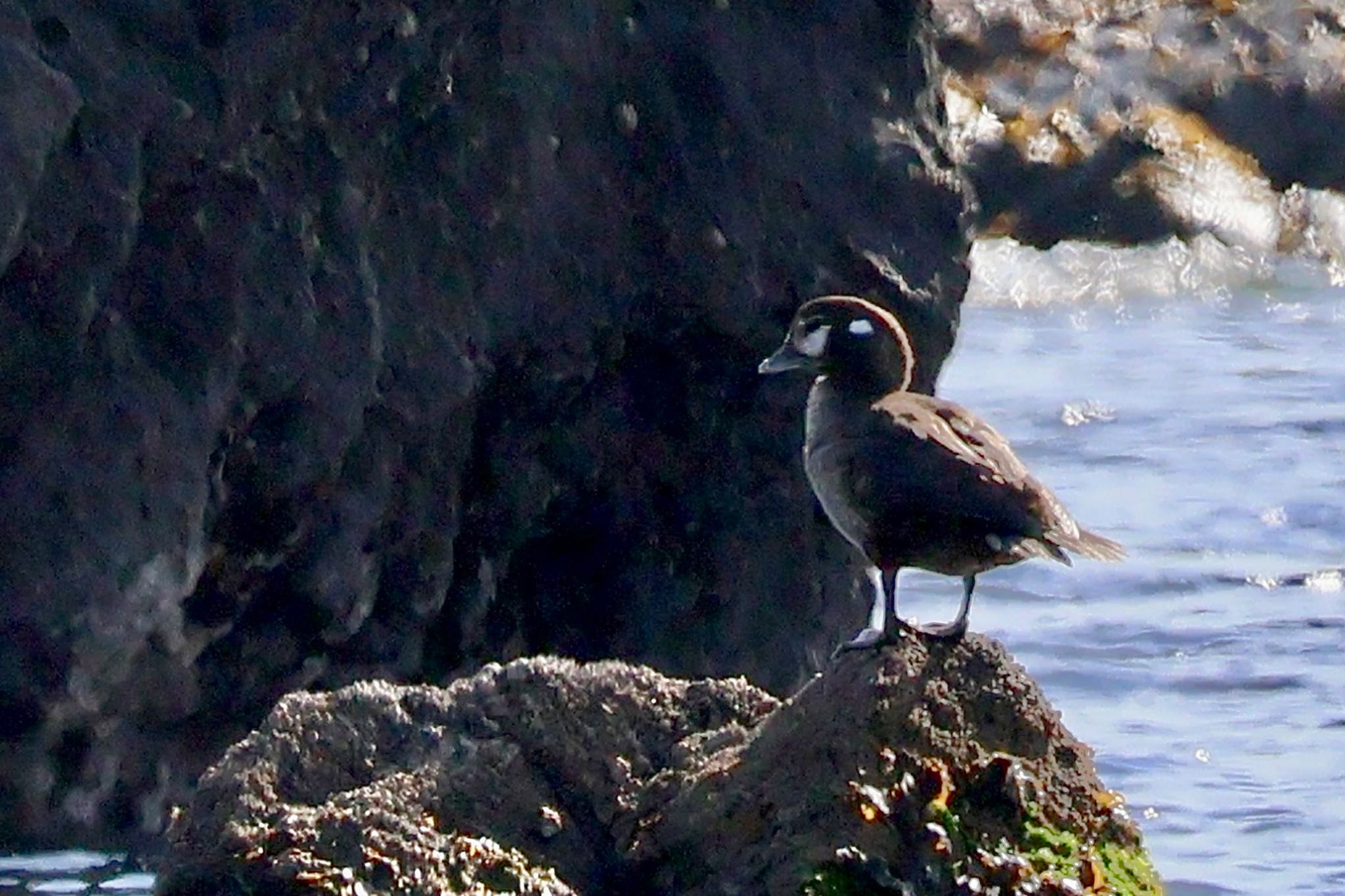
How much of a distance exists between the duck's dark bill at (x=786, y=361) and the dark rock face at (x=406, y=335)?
1.12 m

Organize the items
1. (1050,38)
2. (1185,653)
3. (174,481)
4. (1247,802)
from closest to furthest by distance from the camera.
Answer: (174,481)
(1247,802)
(1185,653)
(1050,38)

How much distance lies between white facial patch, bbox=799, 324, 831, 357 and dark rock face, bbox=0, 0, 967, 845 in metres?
1.23

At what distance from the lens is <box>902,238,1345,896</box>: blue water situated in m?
8.43

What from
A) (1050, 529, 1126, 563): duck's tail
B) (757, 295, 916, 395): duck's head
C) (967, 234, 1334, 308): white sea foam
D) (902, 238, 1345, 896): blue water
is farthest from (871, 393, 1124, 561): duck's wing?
(967, 234, 1334, 308): white sea foam

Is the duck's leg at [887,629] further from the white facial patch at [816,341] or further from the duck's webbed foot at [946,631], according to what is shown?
the white facial patch at [816,341]

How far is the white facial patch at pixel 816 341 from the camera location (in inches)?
240

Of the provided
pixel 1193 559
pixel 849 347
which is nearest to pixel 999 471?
pixel 849 347

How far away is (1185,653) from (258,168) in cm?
489

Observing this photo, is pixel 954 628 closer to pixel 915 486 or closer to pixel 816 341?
pixel 915 486

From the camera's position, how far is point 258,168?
6.63 metres

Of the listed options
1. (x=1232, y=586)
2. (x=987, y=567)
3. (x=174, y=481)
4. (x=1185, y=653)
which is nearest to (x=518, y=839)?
(x=987, y=567)

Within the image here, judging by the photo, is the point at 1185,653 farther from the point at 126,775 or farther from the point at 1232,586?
the point at 126,775

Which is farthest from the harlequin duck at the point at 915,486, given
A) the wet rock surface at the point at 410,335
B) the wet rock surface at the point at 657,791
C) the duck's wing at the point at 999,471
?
the wet rock surface at the point at 410,335

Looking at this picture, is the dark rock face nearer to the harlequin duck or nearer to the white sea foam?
the harlequin duck
